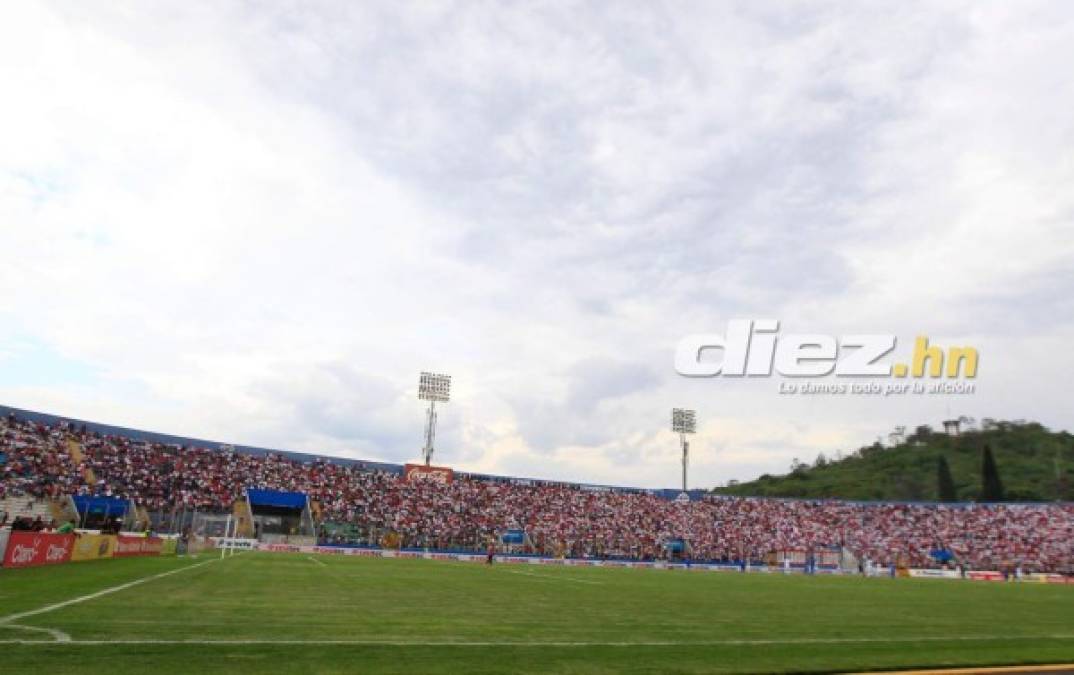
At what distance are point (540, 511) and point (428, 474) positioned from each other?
11595 millimetres

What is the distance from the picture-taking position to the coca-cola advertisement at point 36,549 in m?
20.1

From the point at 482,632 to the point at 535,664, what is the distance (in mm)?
2818

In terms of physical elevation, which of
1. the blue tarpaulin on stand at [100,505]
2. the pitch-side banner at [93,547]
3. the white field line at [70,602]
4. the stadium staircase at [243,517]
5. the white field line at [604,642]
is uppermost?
the white field line at [604,642]

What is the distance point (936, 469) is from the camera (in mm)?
151125

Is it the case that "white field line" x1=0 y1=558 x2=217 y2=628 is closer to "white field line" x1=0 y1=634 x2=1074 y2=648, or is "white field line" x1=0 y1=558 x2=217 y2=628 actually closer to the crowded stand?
"white field line" x1=0 y1=634 x2=1074 y2=648

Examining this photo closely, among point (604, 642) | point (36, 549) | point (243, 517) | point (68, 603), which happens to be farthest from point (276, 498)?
point (604, 642)

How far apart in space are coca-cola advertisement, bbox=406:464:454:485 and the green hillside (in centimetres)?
9647

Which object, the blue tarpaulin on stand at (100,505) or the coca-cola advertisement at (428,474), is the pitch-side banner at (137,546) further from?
the coca-cola advertisement at (428,474)

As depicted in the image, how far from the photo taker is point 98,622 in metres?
10.1

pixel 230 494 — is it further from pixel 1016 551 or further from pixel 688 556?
pixel 1016 551

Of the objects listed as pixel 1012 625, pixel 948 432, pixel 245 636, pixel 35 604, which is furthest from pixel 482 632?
pixel 948 432

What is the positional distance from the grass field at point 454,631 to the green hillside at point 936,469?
126008 mm

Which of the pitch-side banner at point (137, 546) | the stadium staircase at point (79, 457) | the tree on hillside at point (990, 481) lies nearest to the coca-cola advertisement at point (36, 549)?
the pitch-side banner at point (137, 546)

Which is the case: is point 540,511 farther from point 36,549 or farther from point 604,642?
point 604,642
